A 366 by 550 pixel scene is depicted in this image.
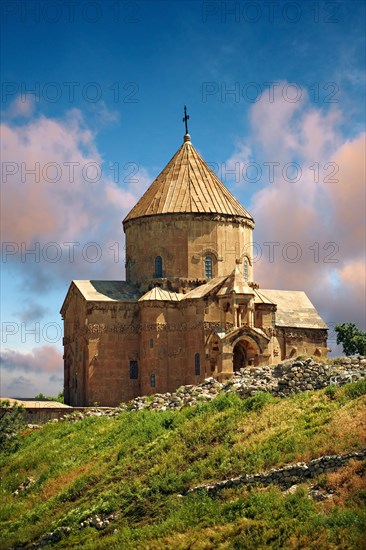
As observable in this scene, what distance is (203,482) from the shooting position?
26.2m

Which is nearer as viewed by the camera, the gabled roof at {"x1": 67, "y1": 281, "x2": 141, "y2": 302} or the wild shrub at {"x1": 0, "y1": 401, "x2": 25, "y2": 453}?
the wild shrub at {"x1": 0, "y1": 401, "x2": 25, "y2": 453}

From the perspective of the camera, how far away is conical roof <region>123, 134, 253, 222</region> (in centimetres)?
5153

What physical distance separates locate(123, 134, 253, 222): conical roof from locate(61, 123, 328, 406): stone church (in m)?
0.07

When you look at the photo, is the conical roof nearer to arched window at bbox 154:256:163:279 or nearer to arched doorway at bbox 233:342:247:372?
arched window at bbox 154:256:163:279

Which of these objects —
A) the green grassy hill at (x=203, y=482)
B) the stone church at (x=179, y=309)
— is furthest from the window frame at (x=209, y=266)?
the green grassy hill at (x=203, y=482)

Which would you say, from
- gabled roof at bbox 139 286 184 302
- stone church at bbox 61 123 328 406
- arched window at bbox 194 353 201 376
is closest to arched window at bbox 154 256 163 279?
stone church at bbox 61 123 328 406

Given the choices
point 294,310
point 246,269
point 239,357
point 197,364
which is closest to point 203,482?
point 197,364

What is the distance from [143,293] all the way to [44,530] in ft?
79.8

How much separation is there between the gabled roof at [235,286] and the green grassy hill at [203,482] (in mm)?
12227

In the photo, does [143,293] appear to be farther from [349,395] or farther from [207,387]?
[349,395]

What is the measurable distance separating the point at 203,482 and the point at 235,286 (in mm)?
22227

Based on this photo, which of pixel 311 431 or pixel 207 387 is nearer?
pixel 311 431

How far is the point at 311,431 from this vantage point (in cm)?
2623

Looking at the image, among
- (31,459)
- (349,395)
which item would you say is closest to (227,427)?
(349,395)
